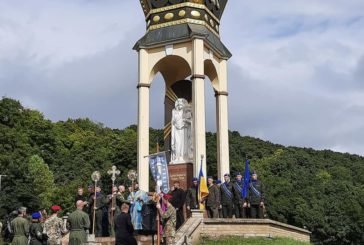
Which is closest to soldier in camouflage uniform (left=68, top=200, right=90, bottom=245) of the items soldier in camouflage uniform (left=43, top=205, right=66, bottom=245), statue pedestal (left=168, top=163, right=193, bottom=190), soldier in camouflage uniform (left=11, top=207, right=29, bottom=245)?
soldier in camouflage uniform (left=11, top=207, right=29, bottom=245)

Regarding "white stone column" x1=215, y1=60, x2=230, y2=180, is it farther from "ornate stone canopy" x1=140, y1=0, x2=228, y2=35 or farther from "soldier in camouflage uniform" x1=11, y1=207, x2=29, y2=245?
"soldier in camouflage uniform" x1=11, y1=207, x2=29, y2=245

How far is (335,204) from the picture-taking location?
4931 cm

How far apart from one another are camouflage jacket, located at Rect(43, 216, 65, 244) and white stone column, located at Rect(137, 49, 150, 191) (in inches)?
184

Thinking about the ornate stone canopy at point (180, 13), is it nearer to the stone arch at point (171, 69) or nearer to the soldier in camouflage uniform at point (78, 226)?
the stone arch at point (171, 69)

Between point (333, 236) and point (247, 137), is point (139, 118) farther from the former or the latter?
point (247, 137)

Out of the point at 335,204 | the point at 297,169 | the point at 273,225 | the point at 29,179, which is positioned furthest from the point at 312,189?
the point at 273,225

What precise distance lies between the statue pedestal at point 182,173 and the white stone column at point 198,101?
33 cm

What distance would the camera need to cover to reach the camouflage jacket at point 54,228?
16.6 meters

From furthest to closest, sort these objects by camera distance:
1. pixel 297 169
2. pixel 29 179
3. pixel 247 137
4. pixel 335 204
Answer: pixel 247 137, pixel 297 169, pixel 335 204, pixel 29 179

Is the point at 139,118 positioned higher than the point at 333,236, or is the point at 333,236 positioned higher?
the point at 139,118

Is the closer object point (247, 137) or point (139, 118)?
point (139, 118)

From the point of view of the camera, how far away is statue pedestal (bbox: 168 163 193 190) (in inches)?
Result: 808

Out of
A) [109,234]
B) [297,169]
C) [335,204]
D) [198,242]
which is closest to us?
[198,242]

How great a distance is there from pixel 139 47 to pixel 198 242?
29.8 ft
